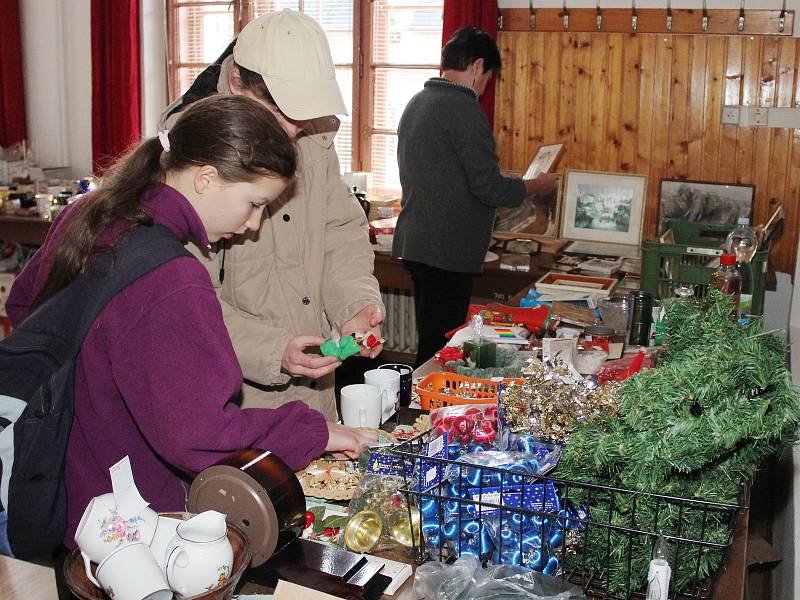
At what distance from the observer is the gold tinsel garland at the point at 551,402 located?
1257 mm

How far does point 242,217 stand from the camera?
4.52 ft

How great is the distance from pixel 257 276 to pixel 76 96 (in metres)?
4.10

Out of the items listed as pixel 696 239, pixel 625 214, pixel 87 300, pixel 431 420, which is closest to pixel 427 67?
pixel 625 214

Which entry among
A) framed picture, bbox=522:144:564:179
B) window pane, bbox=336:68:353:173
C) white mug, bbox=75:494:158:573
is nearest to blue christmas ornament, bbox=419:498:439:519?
white mug, bbox=75:494:158:573

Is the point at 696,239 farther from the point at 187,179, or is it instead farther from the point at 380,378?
the point at 187,179

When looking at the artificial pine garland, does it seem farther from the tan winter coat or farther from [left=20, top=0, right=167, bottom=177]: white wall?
[left=20, top=0, right=167, bottom=177]: white wall

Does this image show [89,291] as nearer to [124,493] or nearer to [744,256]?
[124,493]

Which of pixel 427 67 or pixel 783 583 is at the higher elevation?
pixel 427 67

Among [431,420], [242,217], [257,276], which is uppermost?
[242,217]

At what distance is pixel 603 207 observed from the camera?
14.0 ft

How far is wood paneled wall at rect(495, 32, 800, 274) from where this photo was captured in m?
3.98

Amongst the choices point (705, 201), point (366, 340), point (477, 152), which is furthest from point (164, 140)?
point (705, 201)

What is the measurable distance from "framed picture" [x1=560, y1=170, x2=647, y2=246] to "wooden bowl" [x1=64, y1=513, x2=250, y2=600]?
3.50m

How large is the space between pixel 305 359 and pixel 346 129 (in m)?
3.58
